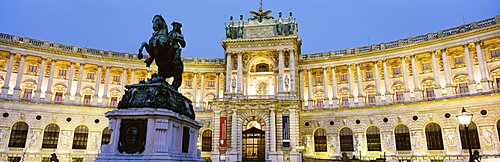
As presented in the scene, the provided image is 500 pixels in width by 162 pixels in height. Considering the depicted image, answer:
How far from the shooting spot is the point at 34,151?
37.7 m

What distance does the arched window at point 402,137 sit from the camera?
37.3m

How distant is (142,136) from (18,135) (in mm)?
35783

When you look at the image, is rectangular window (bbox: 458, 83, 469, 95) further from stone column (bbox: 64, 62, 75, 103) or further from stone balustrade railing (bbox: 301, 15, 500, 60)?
stone column (bbox: 64, 62, 75, 103)

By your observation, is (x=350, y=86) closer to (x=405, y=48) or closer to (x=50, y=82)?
(x=405, y=48)

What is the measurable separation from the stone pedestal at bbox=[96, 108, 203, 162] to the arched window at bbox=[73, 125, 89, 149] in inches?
1346

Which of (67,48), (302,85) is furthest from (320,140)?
(67,48)

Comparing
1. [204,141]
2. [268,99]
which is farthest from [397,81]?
[204,141]

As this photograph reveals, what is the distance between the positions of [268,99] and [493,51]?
82.8 ft

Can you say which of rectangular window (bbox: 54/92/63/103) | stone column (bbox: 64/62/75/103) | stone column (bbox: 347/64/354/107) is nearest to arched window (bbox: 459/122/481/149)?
stone column (bbox: 347/64/354/107)

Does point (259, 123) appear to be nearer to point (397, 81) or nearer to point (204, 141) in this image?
point (204, 141)

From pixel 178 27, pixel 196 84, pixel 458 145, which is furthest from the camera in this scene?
pixel 196 84

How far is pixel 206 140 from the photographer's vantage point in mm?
45594

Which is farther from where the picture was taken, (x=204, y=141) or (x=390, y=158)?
(x=204, y=141)

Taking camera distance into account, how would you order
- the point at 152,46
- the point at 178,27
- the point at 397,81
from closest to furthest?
the point at 152,46 → the point at 178,27 → the point at 397,81
